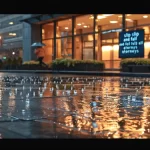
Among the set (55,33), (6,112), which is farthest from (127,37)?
(6,112)

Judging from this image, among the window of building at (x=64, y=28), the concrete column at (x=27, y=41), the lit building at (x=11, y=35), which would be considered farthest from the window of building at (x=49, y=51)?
the lit building at (x=11, y=35)

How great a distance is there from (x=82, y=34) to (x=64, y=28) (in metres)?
4.18

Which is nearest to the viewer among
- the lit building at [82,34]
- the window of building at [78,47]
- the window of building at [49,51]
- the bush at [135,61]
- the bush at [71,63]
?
the bush at [135,61]

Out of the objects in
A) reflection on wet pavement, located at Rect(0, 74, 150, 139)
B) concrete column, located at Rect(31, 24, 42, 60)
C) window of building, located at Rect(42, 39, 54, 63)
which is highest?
concrete column, located at Rect(31, 24, 42, 60)

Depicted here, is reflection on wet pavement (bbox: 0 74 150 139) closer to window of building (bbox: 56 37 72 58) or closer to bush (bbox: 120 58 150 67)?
bush (bbox: 120 58 150 67)

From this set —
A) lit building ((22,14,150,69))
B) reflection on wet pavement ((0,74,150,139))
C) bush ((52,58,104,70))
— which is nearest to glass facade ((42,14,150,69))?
lit building ((22,14,150,69))

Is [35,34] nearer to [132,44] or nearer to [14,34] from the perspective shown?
[132,44]

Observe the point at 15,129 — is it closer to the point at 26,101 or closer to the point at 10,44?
the point at 26,101

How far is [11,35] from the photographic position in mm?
91125

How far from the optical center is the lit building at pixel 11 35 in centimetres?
8575

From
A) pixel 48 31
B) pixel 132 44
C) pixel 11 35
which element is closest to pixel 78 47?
pixel 48 31

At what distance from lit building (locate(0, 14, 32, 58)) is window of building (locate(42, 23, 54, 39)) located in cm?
3585

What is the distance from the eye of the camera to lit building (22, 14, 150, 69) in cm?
3581

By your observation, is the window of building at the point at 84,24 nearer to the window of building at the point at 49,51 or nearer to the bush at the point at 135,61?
the window of building at the point at 49,51
